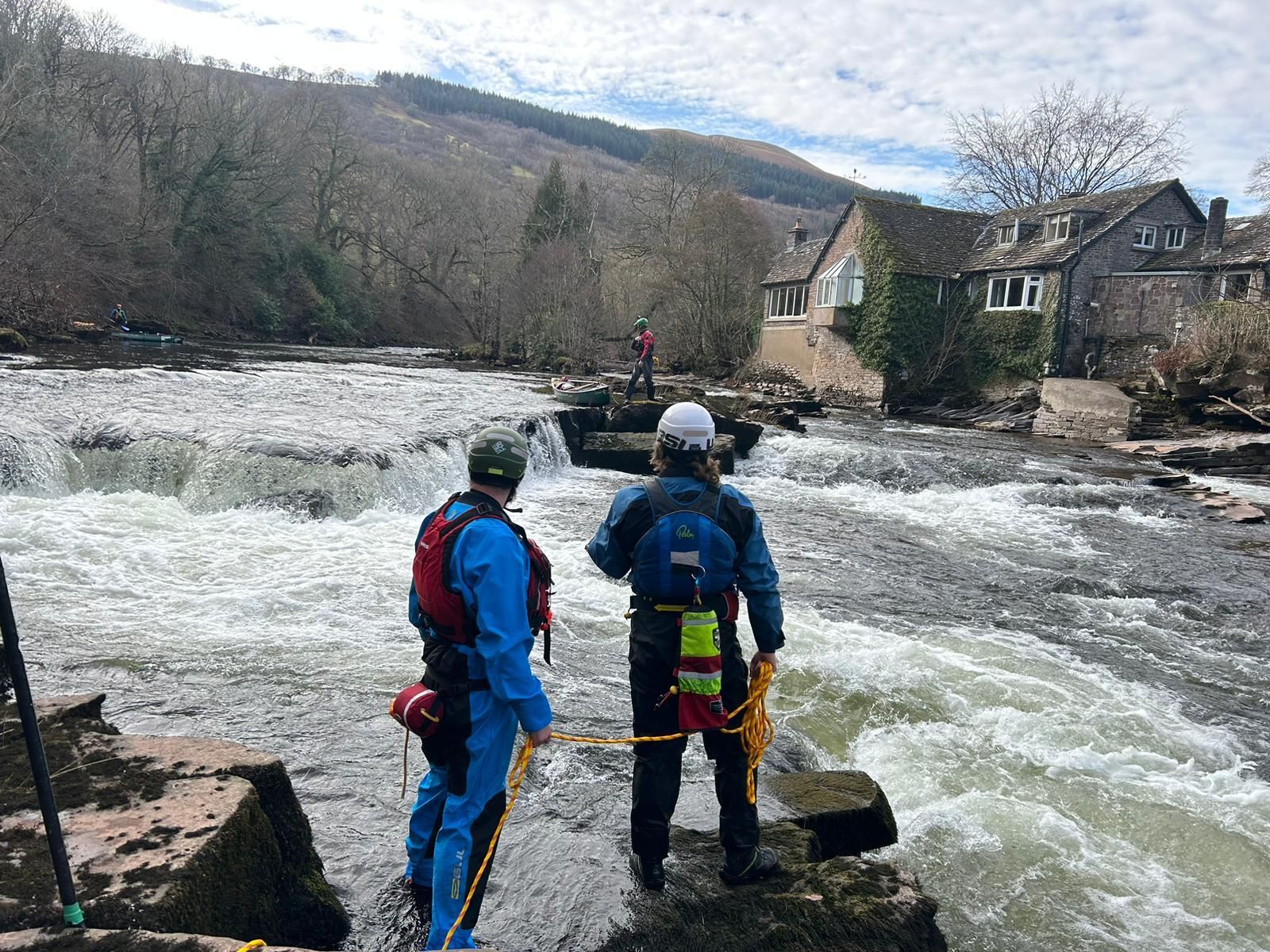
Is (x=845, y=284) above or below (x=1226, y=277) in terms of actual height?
below

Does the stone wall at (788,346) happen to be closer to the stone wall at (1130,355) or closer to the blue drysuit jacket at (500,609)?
the stone wall at (1130,355)

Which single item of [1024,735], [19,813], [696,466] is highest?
[696,466]

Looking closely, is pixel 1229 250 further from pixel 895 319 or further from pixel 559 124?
pixel 559 124

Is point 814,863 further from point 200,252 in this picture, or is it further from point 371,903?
point 200,252

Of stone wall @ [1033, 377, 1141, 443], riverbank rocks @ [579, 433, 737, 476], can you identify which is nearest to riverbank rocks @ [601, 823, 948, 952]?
riverbank rocks @ [579, 433, 737, 476]

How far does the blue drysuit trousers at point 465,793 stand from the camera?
3127mm

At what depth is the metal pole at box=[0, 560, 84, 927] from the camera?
2043 mm

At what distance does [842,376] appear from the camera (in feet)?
120

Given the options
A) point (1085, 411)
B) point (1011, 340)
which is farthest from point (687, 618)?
point (1011, 340)

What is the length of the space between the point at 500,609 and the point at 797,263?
1614 inches

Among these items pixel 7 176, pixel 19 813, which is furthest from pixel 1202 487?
pixel 7 176

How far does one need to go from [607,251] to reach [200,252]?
26.5 metres

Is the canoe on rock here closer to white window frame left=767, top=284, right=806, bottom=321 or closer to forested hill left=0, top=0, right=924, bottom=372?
forested hill left=0, top=0, right=924, bottom=372

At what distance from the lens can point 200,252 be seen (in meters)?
40.0
